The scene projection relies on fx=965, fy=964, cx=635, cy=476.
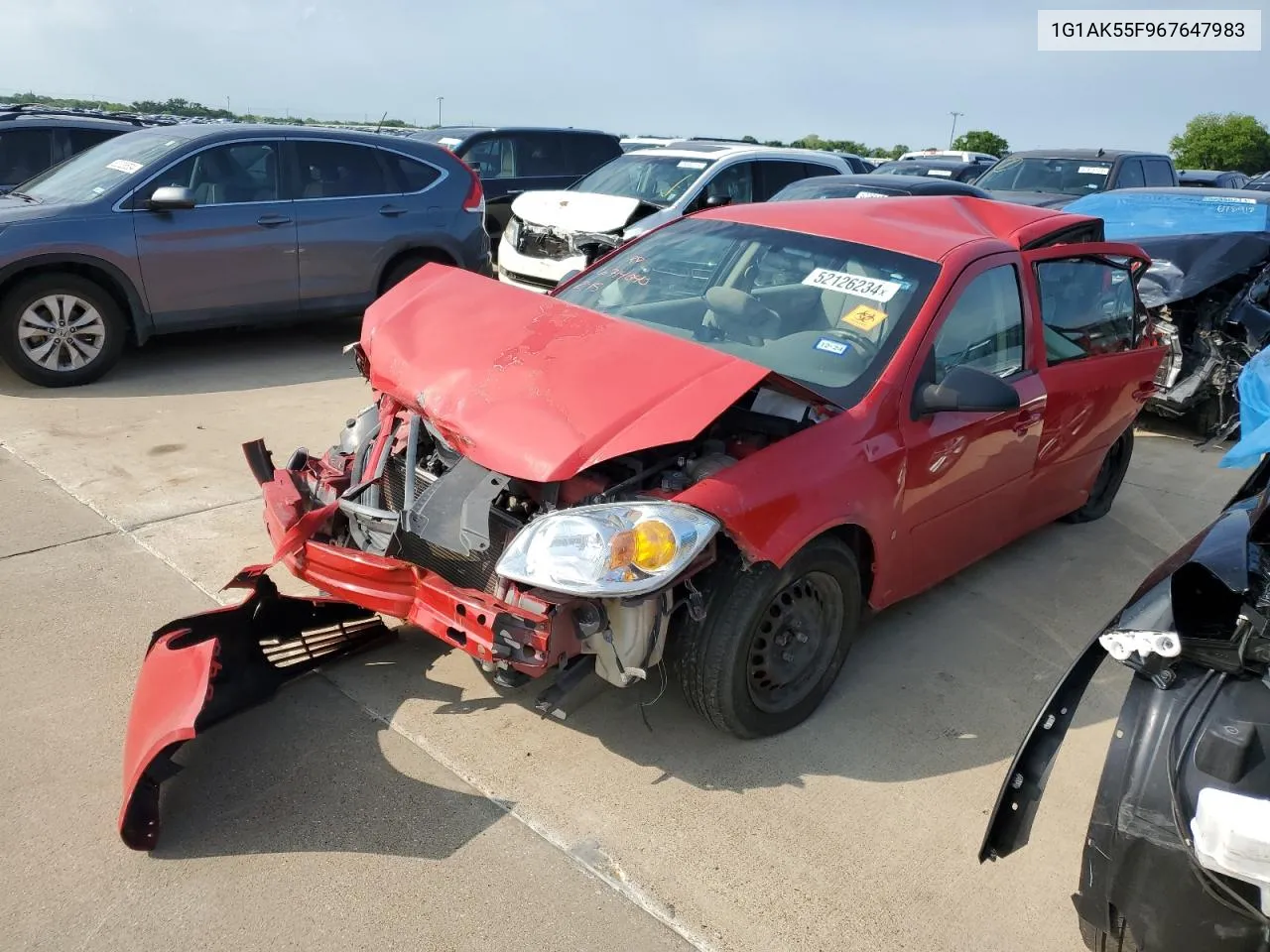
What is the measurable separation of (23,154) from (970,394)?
909 centimetres

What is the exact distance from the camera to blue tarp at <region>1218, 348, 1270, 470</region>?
2158 mm

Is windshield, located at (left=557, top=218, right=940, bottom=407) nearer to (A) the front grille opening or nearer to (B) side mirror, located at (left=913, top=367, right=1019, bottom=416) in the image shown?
(B) side mirror, located at (left=913, top=367, right=1019, bottom=416)

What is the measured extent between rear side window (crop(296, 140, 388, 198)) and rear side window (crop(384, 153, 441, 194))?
10 cm

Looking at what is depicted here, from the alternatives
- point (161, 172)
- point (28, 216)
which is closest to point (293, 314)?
point (161, 172)

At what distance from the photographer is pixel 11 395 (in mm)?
6352

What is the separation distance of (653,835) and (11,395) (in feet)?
18.6

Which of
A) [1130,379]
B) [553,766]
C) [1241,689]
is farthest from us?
[1130,379]

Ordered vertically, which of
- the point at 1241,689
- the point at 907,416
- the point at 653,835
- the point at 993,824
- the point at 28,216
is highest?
the point at 28,216

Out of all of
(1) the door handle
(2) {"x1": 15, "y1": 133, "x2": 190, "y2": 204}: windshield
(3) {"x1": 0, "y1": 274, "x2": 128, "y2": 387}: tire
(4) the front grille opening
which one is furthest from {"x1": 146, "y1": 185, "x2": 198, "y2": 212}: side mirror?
(1) the door handle

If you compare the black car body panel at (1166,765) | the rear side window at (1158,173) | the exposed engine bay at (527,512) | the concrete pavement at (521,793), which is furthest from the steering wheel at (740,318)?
the rear side window at (1158,173)

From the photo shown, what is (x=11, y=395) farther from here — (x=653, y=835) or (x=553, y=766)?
(x=653, y=835)

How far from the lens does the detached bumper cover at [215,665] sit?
2.68m

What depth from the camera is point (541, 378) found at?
3.09 meters

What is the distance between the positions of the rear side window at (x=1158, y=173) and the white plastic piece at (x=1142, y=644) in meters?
12.7
